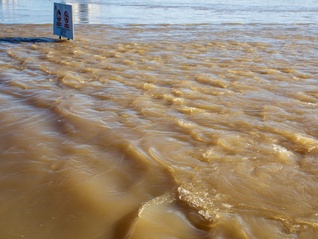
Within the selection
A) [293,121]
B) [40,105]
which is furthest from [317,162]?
[40,105]

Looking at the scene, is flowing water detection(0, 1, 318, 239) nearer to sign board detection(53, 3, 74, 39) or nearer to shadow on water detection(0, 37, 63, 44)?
shadow on water detection(0, 37, 63, 44)

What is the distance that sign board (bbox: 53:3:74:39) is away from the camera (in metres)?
8.97

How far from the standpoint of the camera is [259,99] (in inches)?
167

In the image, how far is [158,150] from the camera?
9.48 feet

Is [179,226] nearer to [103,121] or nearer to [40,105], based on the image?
[103,121]

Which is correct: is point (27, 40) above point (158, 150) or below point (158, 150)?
above

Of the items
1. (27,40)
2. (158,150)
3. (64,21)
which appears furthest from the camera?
(64,21)

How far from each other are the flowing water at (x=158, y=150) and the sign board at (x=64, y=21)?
2977mm

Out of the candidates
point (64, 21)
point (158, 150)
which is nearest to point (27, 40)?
point (64, 21)

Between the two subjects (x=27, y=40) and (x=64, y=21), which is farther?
(x=64, y=21)

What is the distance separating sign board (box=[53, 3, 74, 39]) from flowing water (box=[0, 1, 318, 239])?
2977mm

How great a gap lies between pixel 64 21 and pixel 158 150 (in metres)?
7.37

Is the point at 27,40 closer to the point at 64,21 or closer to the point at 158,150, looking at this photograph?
the point at 64,21

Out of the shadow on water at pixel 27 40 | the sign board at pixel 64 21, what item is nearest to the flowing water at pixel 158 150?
the shadow on water at pixel 27 40
